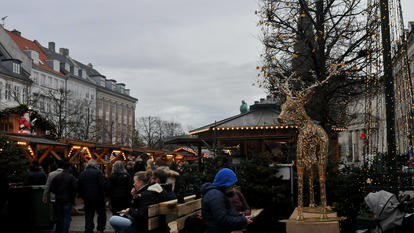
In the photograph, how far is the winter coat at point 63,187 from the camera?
1180 cm

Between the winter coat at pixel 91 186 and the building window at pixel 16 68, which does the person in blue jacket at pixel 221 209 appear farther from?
the building window at pixel 16 68

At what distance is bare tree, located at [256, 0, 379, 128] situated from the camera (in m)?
19.3

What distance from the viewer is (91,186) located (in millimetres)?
12156

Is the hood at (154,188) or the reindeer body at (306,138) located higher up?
the reindeer body at (306,138)

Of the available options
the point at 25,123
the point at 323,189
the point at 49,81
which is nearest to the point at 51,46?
the point at 49,81

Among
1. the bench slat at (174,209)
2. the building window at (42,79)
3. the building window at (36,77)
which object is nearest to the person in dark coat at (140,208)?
the bench slat at (174,209)

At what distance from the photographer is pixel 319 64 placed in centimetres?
1978

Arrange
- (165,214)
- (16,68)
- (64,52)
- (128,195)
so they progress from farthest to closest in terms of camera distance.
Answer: (64,52) → (16,68) → (128,195) → (165,214)

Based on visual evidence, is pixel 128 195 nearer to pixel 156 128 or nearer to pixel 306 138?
pixel 306 138

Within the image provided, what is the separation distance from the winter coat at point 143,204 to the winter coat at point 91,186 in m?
3.94

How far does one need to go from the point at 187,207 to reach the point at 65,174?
14.7 ft

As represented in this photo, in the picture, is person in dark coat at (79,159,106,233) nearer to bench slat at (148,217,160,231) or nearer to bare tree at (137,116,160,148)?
bench slat at (148,217,160,231)

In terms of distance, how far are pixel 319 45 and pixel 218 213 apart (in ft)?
47.8

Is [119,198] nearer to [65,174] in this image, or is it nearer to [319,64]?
[65,174]
